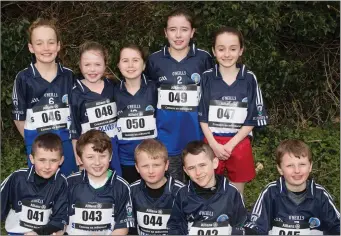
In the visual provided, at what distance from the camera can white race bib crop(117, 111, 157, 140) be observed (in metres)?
5.81

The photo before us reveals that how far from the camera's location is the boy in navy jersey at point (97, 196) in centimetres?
527

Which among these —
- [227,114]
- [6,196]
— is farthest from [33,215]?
[227,114]

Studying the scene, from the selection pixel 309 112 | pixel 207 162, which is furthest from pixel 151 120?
pixel 309 112

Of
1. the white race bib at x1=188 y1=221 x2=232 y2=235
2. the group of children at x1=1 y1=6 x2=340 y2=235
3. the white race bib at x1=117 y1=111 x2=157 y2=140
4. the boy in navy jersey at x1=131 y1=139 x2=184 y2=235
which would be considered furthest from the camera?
the white race bib at x1=117 y1=111 x2=157 y2=140

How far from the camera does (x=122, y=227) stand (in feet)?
17.3

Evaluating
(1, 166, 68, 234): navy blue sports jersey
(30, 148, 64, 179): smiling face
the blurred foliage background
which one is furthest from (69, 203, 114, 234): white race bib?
the blurred foliage background

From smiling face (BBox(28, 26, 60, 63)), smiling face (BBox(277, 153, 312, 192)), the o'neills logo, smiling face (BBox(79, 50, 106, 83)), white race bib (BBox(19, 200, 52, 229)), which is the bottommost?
white race bib (BBox(19, 200, 52, 229))

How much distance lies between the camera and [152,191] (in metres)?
5.38

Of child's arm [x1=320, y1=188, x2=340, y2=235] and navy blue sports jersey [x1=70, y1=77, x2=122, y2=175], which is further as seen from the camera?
navy blue sports jersey [x1=70, y1=77, x2=122, y2=175]

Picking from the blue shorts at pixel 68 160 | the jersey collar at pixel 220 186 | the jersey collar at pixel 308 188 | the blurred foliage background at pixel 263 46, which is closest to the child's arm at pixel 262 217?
the jersey collar at pixel 308 188

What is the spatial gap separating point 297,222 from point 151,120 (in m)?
1.64

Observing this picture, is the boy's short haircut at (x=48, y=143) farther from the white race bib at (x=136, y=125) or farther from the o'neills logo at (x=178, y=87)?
the o'neills logo at (x=178, y=87)

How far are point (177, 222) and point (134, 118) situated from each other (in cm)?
112

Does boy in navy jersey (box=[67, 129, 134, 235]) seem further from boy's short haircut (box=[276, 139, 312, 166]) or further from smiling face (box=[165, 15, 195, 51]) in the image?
boy's short haircut (box=[276, 139, 312, 166])
